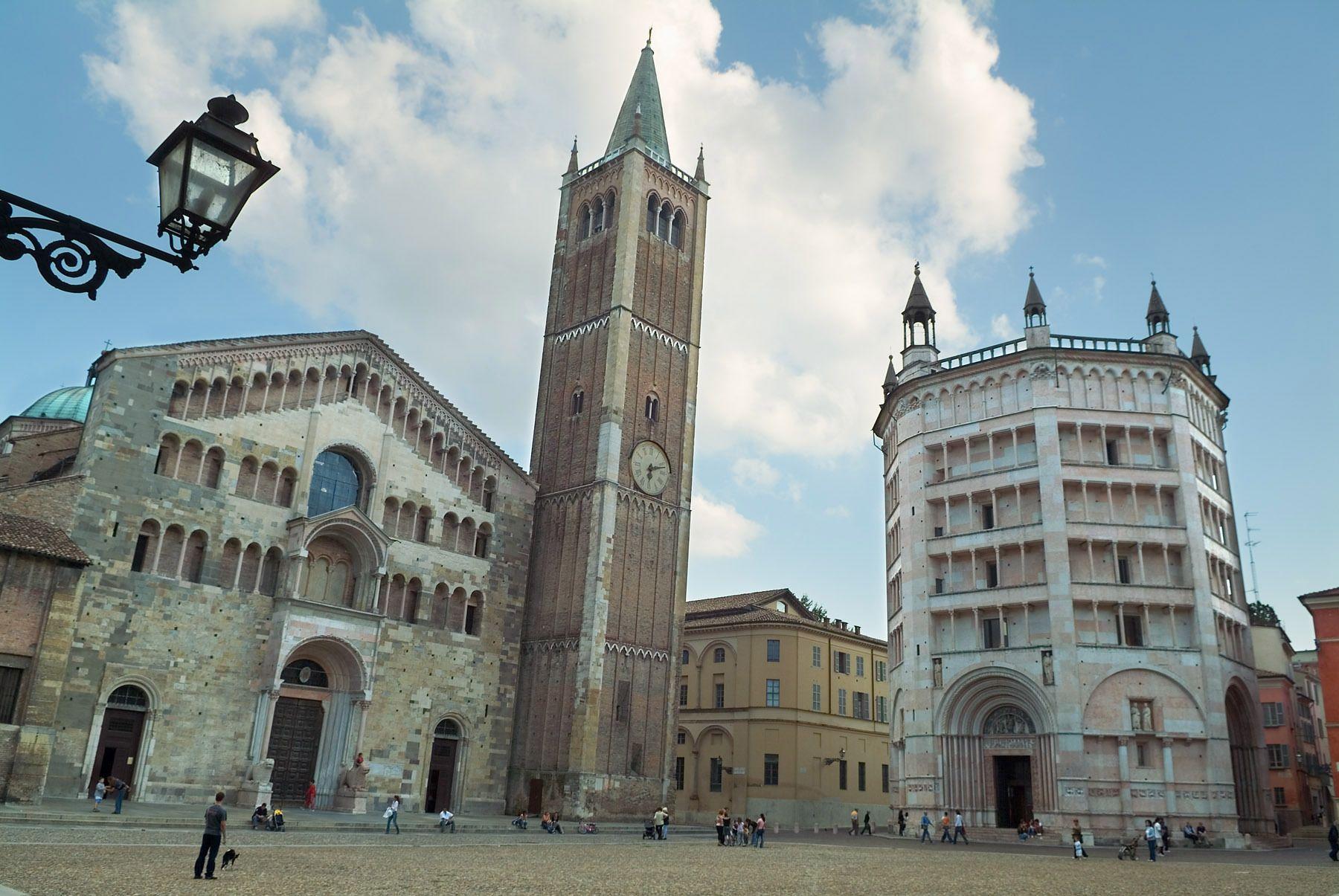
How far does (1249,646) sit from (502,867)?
40580 millimetres

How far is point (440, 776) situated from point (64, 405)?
120ft

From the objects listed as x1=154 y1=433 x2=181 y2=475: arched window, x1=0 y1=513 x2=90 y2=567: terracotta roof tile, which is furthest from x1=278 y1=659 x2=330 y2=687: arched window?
x1=0 y1=513 x2=90 y2=567: terracotta roof tile

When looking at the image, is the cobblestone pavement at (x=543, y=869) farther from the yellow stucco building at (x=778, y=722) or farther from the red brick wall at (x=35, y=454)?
the yellow stucco building at (x=778, y=722)

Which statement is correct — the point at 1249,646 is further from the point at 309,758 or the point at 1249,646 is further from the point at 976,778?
the point at 309,758

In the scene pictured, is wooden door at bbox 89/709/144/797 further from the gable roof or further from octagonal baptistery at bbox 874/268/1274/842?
octagonal baptistery at bbox 874/268/1274/842

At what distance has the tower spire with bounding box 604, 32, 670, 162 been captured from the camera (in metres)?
54.7

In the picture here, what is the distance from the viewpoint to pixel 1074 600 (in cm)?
4138

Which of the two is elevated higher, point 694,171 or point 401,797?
point 694,171

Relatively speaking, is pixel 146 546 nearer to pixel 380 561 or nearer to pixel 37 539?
pixel 37 539

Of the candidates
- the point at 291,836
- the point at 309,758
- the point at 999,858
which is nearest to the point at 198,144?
the point at 291,836

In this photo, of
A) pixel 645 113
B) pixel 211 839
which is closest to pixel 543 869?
pixel 211 839

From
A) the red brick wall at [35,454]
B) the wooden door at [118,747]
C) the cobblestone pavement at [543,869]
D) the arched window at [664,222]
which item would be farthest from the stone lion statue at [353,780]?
the arched window at [664,222]

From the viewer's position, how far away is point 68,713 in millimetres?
Answer: 30688

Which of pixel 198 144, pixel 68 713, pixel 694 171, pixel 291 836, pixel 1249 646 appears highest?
pixel 694 171
